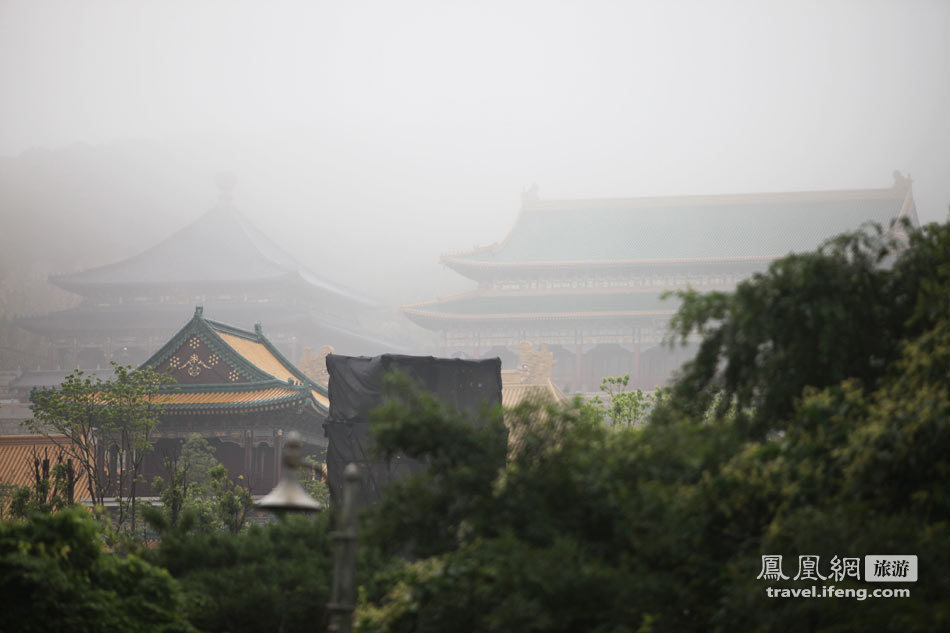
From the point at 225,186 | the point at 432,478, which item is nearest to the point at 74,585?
the point at 432,478

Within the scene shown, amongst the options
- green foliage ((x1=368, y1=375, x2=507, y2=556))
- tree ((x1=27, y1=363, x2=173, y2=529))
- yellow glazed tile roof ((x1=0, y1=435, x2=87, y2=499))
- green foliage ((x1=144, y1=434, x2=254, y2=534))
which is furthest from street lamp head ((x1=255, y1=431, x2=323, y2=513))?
yellow glazed tile roof ((x1=0, y1=435, x2=87, y2=499))

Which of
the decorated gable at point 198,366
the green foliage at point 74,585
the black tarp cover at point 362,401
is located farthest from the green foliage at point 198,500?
the black tarp cover at point 362,401

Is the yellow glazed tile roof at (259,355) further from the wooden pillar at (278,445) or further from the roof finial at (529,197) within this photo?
the roof finial at (529,197)

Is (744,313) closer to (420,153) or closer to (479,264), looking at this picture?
(479,264)

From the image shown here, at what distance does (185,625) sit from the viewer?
855cm

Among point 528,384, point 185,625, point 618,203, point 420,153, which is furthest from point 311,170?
point 185,625

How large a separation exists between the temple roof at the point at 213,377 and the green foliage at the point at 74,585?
50.6 feet

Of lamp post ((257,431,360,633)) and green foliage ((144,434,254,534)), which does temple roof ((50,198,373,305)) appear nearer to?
green foliage ((144,434,254,534))

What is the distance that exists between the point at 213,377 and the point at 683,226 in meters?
28.7

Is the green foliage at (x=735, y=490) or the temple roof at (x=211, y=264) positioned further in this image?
the temple roof at (x=211, y=264)

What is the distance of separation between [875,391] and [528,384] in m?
22.4

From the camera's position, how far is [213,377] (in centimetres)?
2528

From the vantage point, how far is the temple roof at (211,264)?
51.1 m

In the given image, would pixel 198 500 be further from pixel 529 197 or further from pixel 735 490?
pixel 529 197
